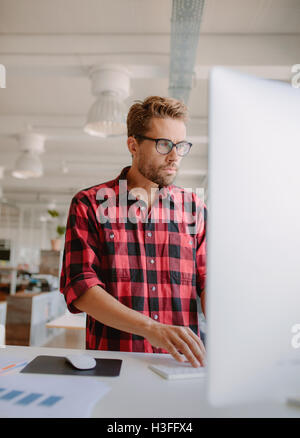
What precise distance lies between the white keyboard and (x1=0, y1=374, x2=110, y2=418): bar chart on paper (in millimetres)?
151

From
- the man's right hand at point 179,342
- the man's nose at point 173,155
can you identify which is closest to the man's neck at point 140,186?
the man's nose at point 173,155

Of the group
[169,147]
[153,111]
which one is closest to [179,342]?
[169,147]

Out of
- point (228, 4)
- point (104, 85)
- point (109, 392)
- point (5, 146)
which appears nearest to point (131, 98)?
point (104, 85)

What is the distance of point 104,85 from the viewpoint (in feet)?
10.4

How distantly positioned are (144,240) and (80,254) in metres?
0.28

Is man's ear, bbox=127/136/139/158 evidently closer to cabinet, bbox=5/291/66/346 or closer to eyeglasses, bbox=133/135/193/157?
eyeglasses, bbox=133/135/193/157

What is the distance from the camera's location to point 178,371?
84 cm

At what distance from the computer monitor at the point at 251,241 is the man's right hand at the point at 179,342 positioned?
40cm

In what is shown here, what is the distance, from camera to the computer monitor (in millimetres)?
469

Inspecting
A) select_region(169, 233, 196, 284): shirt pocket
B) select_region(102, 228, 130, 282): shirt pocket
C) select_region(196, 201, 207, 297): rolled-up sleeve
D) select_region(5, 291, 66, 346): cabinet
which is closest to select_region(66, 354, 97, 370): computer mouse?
select_region(102, 228, 130, 282): shirt pocket

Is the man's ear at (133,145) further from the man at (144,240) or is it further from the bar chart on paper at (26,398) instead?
the bar chart on paper at (26,398)

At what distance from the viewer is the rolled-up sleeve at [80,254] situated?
3.68ft

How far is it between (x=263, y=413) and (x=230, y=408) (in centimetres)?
6

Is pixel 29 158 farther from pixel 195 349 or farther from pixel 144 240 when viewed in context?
pixel 195 349
